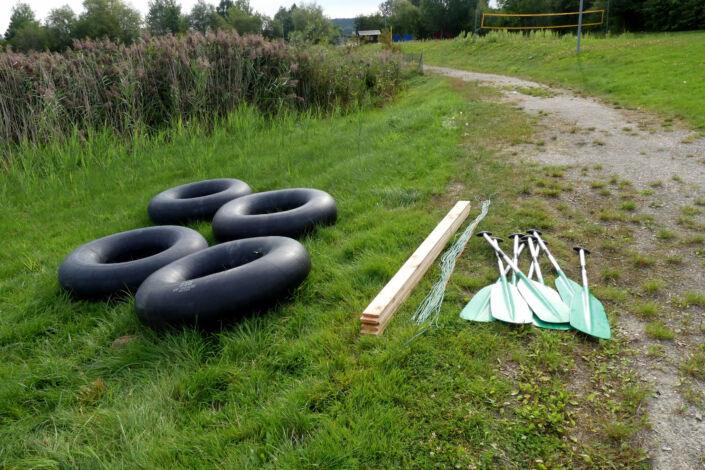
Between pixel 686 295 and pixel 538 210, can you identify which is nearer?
pixel 686 295

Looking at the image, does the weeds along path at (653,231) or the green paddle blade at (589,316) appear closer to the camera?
the weeds along path at (653,231)

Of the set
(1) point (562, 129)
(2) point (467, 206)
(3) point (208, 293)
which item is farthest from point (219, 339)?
(1) point (562, 129)

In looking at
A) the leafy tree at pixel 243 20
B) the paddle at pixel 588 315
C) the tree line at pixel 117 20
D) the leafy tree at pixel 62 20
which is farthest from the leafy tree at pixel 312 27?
the leafy tree at pixel 62 20

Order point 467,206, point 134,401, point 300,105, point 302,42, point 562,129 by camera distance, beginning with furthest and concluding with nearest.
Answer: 1. point 302,42
2. point 300,105
3. point 562,129
4. point 467,206
5. point 134,401

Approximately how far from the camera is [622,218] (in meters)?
4.38

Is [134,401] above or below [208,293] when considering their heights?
below

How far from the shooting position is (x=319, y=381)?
2574 mm

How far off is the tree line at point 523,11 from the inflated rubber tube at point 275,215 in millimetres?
23664

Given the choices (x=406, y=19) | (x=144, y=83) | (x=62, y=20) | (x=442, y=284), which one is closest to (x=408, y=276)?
(x=442, y=284)

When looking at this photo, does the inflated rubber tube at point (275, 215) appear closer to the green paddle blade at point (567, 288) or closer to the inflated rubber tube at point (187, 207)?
the inflated rubber tube at point (187, 207)

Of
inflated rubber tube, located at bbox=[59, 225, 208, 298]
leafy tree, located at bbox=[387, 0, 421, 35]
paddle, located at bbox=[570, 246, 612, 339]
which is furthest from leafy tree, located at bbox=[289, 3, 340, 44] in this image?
leafy tree, located at bbox=[387, 0, 421, 35]

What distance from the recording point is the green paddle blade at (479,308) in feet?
9.84

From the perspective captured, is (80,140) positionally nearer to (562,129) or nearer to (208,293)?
(208,293)

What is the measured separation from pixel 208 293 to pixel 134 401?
28.7 inches
